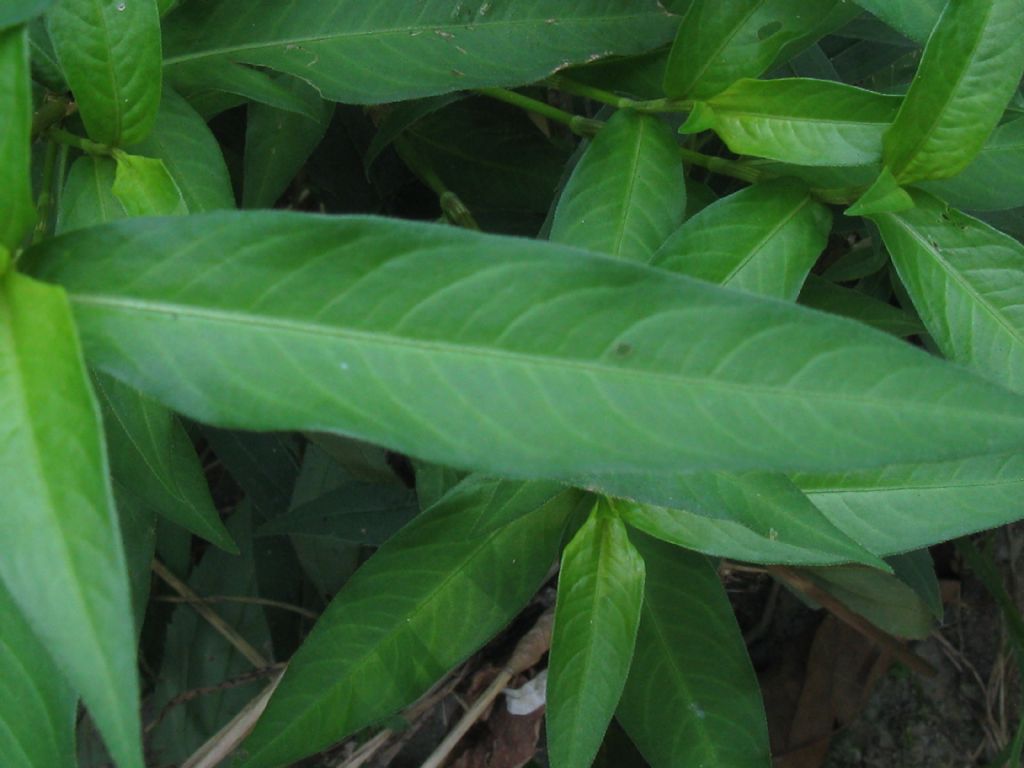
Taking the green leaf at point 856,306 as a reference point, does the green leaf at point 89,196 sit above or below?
above

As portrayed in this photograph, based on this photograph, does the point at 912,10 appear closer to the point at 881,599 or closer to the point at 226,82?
the point at 226,82

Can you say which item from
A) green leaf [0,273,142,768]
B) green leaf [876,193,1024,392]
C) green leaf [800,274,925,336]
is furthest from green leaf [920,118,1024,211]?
green leaf [0,273,142,768]

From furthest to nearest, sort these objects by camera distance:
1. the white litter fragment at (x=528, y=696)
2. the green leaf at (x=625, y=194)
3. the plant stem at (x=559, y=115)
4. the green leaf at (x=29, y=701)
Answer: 1. the white litter fragment at (x=528, y=696)
2. the plant stem at (x=559, y=115)
3. the green leaf at (x=625, y=194)
4. the green leaf at (x=29, y=701)

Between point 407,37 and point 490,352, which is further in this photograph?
point 407,37

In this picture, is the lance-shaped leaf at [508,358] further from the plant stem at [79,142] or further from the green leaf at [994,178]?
the green leaf at [994,178]

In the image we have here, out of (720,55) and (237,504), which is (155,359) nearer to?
(720,55)

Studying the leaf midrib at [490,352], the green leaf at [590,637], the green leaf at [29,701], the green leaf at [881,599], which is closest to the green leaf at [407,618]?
the green leaf at [590,637]

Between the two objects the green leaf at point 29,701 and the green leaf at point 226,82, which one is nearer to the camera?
the green leaf at point 29,701

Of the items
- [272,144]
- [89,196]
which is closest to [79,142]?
[89,196]
